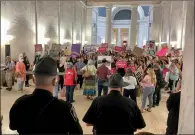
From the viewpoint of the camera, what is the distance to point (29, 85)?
36.2 feet

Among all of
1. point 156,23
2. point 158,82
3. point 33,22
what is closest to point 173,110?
point 158,82

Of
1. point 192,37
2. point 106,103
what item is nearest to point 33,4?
point 106,103

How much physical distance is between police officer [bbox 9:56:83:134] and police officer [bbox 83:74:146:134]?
0.82 meters

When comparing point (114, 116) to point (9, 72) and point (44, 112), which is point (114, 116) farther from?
point (9, 72)

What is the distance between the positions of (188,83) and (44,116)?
Result: 113 cm

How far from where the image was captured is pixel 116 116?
2.66 metres

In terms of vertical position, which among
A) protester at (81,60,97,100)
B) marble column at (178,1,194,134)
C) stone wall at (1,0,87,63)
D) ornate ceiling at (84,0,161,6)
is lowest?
protester at (81,60,97,100)

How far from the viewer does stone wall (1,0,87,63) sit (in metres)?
11.9

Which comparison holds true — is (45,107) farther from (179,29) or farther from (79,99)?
(179,29)

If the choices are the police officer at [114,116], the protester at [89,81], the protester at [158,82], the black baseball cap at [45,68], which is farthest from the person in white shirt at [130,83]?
the black baseball cap at [45,68]

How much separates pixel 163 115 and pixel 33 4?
11.0m

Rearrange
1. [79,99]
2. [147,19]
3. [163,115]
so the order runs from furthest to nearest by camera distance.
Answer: [147,19], [79,99], [163,115]

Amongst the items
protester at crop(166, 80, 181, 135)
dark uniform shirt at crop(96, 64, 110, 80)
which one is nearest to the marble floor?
dark uniform shirt at crop(96, 64, 110, 80)

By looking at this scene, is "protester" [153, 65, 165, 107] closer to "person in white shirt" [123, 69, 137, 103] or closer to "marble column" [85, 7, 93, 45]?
"person in white shirt" [123, 69, 137, 103]
